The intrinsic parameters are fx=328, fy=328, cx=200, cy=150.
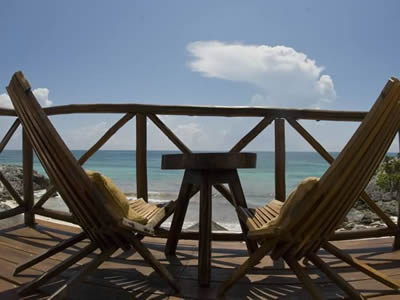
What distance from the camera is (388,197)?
11539mm

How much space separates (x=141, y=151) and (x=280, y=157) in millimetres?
1196

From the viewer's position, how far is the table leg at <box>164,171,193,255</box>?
7.22 ft

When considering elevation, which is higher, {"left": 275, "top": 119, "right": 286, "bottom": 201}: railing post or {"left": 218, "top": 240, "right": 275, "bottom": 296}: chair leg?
{"left": 275, "top": 119, "right": 286, "bottom": 201}: railing post

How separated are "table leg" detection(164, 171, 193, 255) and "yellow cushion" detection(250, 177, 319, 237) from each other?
0.72m

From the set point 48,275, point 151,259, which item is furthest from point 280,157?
point 48,275

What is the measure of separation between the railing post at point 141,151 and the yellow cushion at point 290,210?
5.04ft

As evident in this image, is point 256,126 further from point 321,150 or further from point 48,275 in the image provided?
point 48,275

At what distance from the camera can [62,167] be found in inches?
61.4

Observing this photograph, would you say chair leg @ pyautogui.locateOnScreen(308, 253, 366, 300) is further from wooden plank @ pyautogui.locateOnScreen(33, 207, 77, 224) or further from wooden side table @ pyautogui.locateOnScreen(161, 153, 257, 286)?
wooden plank @ pyautogui.locateOnScreen(33, 207, 77, 224)

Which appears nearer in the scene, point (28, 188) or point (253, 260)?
point (253, 260)

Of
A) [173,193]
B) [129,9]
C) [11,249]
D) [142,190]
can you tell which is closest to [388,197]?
[173,193]

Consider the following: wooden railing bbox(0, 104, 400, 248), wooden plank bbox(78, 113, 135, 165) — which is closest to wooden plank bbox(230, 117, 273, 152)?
wooden railing bbox(0, 104, 400, 248)

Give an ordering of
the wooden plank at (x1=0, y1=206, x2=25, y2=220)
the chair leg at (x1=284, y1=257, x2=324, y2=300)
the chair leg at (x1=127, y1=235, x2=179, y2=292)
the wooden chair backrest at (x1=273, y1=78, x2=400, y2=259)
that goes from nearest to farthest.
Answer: the wooden chair backrest at (x1=273, y1=78, x2=400, y2=259), the chair leg at (x1=284, y1=257, x2=324, y2=300), the chair leg at (x1=127, y1=235, x2=179, y2=292), the wooden plank at (x1=0, y1=206, x2=25, y2=220)

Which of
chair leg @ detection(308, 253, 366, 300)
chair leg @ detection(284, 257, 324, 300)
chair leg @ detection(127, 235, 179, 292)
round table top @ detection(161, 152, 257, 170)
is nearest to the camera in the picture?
chair leg @ detection(284, 257, 324, 300)
